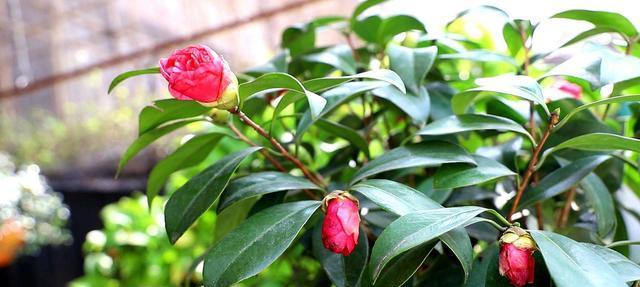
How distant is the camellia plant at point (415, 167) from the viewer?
0.40 meters

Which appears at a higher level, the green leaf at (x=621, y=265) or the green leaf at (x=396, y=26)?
the green leaf at (x=396, y=26)

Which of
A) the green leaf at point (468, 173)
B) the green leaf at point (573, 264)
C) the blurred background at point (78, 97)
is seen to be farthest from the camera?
the blurred background at point (78, 97)

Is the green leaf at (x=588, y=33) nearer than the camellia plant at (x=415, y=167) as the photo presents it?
No

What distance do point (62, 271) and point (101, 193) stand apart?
1.53 ft

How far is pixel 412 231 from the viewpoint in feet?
1.22

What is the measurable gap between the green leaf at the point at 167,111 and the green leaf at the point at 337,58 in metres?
0.18

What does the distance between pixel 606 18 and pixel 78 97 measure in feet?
11.3

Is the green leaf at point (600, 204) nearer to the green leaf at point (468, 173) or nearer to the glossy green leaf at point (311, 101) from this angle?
the green leaf at point (468, 173)

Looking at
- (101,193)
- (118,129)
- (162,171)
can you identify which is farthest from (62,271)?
(162,171)

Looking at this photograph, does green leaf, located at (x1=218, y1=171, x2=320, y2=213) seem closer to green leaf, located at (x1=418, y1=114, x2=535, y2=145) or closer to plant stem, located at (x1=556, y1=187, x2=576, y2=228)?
green leaf, located at (x1=418, y1=114, x2=535, y2=145)

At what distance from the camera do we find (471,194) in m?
0.56

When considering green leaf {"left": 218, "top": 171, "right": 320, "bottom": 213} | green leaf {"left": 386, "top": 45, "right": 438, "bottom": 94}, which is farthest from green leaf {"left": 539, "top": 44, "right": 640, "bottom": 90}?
green leaf {"left": 218, "top": 171, "right": 320, "bottom": 213}

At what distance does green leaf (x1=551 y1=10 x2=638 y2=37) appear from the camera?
57 centimetres

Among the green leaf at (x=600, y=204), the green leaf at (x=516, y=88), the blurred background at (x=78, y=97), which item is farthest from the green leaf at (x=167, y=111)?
the blurred background at (x=78, y=97)
